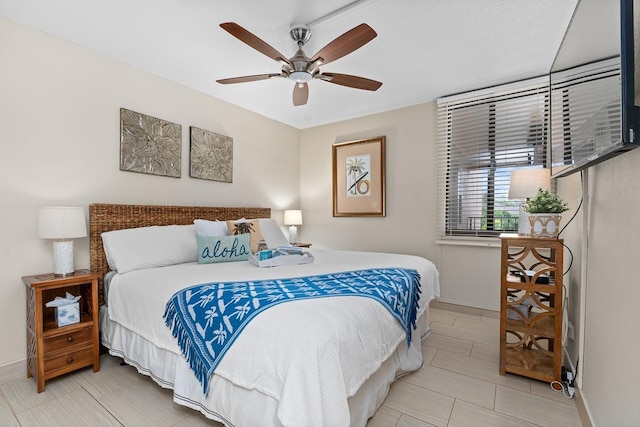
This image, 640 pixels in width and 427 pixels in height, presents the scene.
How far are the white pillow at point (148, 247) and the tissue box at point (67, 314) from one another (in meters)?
0.36

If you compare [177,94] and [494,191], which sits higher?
[177,94]

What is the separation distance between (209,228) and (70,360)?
4.48 feet

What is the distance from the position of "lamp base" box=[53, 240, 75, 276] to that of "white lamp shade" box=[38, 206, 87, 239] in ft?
0.47

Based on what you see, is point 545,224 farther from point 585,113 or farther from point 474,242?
point 474,242

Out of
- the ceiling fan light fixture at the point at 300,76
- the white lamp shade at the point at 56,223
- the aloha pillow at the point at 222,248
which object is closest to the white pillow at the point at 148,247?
the aloha pillow at the point at 222,248

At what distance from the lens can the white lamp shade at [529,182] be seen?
2385 millimetres

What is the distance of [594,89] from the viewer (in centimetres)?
126

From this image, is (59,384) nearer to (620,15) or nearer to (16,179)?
(16,179)

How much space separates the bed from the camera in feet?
3.75

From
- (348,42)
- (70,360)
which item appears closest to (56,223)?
(70,360)

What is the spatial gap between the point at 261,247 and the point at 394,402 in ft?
5.49

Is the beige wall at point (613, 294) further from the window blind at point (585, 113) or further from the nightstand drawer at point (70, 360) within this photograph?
the nightstand drawer at point (70, 360)

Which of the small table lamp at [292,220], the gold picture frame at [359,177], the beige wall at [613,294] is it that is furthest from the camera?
the small table lamp at [292,220]

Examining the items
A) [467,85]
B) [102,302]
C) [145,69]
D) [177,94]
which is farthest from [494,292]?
[145,69]
